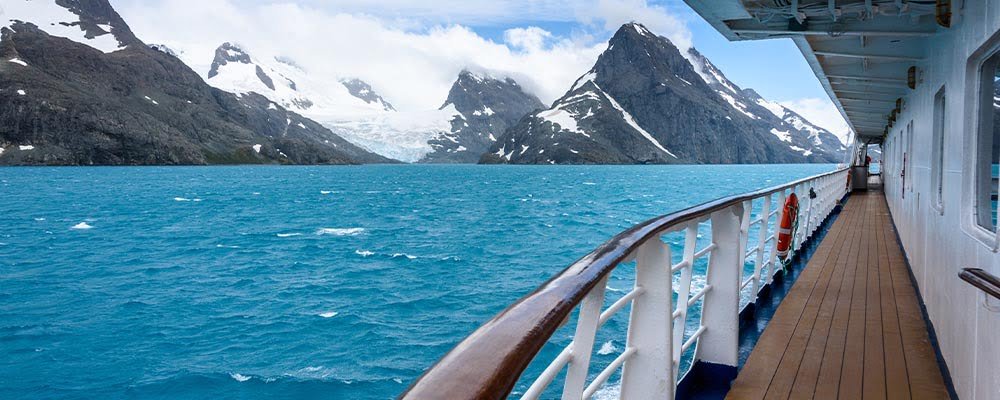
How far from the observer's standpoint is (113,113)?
470ft

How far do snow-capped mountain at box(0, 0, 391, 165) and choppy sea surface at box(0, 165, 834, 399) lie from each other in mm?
111211

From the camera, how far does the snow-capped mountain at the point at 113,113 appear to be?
436 ft

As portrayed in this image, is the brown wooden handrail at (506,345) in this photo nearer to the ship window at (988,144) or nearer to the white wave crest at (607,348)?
the ship window at (988,144)

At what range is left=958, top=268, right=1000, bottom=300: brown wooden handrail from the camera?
2.25 m

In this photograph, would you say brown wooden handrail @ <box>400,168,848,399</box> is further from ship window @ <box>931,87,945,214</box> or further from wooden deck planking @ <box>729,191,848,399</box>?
ship window @ <box>931,87,945,214</box>

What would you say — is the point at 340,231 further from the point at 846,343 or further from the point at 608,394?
the point at 846,343

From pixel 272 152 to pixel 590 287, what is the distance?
180 meters

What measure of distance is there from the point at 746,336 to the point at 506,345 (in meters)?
4.29

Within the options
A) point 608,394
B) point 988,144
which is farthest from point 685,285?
point 608,394

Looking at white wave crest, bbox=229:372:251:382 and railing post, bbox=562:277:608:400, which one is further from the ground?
railing post, bbox=562:277:608:400

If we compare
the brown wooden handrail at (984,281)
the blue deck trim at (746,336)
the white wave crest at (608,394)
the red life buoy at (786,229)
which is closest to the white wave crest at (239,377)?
the white wave crest at (608,394)

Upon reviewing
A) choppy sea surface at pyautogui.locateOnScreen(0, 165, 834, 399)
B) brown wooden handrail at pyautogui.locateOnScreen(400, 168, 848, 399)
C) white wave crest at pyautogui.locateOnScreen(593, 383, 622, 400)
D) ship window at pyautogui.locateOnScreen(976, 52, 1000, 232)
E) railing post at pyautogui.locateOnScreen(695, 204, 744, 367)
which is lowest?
choppy sea surface at pyautogui.locateOnScreen(0, 165, 834, 399)

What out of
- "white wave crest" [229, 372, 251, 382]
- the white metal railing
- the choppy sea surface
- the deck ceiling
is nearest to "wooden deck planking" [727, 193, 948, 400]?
the white metal railing

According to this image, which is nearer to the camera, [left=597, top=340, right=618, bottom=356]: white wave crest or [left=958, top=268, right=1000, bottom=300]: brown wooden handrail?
[left=958, top=268, right=1000, bottom=300]: brown wooden handrail
